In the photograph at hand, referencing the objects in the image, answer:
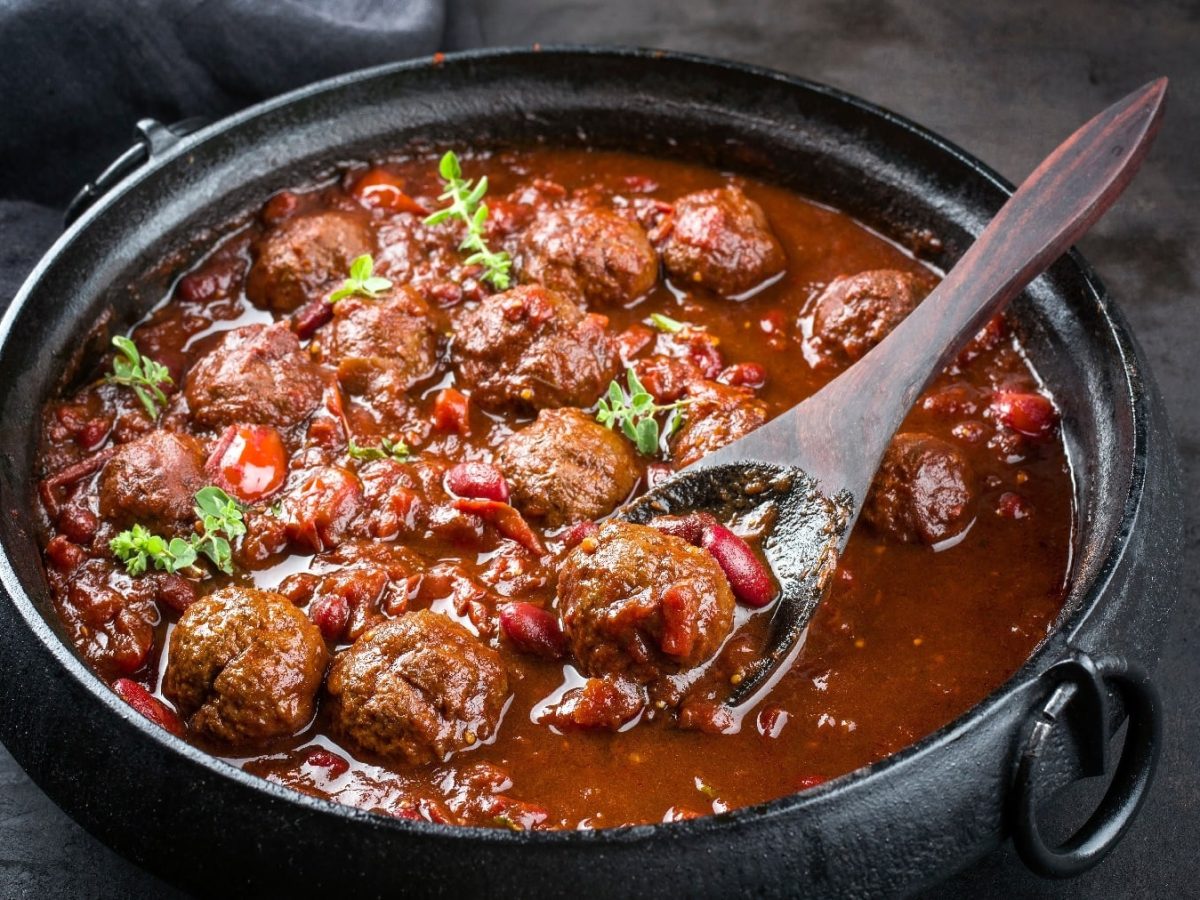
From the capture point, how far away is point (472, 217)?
17.3ft

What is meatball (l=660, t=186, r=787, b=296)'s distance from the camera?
5004 mm

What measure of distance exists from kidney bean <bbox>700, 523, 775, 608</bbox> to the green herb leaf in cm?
113

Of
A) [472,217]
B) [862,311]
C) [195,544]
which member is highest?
[472,217]

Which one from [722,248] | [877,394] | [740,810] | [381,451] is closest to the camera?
[740,810]

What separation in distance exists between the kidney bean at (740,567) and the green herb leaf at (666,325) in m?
1.13

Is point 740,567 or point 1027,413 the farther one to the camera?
point 1027,413

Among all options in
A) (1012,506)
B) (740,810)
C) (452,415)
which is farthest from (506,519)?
(1012,506)

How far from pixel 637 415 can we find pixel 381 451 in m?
0.89

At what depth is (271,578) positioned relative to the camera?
13.7 ft

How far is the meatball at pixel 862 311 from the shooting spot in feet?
15.6

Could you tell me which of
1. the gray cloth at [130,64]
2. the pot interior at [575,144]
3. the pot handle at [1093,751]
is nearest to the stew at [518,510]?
the pot interior at [575,144]

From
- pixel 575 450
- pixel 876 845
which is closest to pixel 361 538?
pixel 575 450

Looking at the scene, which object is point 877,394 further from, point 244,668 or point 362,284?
point 244,668

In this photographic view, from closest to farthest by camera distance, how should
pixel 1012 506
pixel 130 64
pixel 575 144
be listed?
pixel 1012 506 < pixel 575 144 < pixel 130 64
